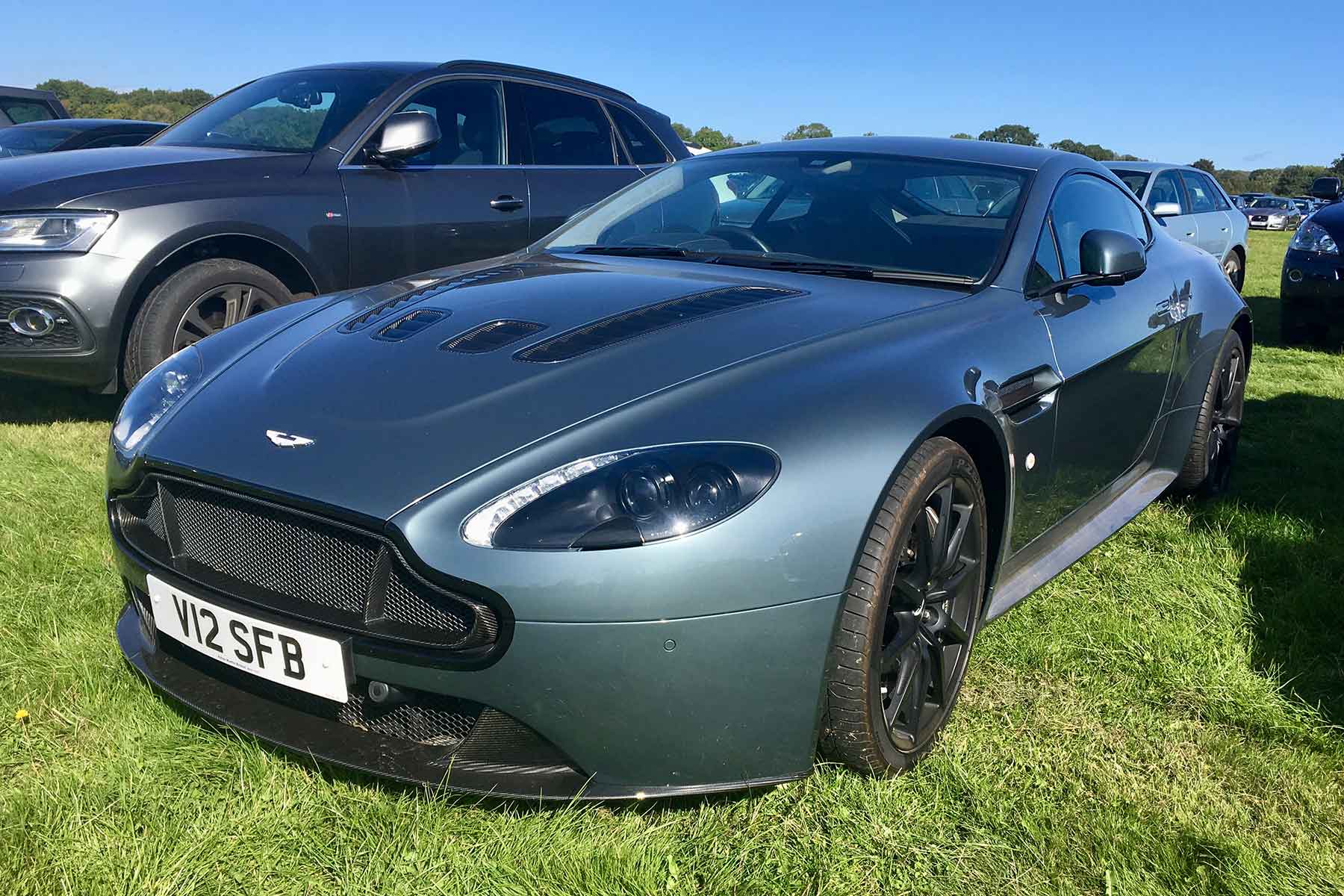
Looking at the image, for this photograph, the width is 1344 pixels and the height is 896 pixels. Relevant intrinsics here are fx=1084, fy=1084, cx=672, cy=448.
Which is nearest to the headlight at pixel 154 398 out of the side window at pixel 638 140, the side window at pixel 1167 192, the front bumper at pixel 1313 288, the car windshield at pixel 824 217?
the car windshield at pixel 824 217

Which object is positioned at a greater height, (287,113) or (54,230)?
(287,113)

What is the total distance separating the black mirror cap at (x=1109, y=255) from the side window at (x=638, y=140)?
3.33 m

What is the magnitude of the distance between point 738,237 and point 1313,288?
6.11 metres

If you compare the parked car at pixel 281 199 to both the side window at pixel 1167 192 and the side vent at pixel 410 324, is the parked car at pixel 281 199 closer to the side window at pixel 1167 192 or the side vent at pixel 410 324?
the side vent at pixel 410 324

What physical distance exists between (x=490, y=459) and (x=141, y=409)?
99 cm

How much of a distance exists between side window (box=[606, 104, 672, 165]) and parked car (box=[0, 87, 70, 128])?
7.87 meters

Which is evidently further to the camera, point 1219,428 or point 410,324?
point 1219,428

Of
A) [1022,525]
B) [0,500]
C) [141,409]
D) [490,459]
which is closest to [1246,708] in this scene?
[1022,525]

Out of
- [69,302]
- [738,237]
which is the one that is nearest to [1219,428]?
[738,237]

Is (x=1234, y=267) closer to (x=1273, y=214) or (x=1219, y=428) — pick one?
(x=1219, y=428)

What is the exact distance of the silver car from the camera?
41625 mm

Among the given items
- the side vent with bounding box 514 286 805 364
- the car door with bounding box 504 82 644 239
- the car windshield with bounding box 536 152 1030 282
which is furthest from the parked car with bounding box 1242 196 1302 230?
the side vent with bounding box 514 286 805 364

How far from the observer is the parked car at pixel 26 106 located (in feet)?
35.7

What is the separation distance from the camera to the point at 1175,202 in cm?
918
